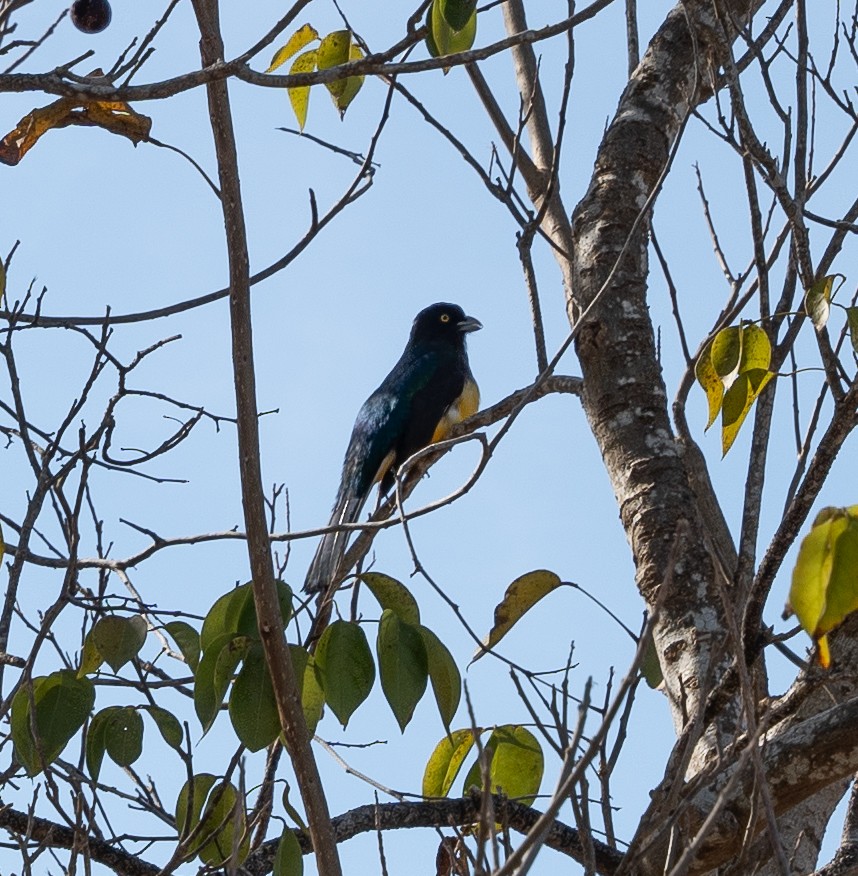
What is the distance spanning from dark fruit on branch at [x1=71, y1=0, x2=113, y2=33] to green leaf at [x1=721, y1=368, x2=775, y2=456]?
1.68 meters

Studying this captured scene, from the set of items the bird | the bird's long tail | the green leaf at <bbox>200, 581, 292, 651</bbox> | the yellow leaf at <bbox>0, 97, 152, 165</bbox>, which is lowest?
the green leaf at <bbox>200, 581, 292, 651</bbox>

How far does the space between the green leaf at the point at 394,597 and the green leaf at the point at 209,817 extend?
1.43ft

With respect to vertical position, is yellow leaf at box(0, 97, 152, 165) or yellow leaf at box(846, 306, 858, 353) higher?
yellow leaf at box(0, 97, 152, 165)

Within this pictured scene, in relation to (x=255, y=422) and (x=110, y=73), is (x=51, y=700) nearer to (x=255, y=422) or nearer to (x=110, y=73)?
(x=255, y=422)

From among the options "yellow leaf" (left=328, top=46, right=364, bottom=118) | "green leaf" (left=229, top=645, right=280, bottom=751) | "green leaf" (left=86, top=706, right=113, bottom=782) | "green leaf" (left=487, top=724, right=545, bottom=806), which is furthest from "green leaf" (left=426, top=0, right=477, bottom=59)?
"green leaf" (left=86, top=706, right=113, bottom=782)

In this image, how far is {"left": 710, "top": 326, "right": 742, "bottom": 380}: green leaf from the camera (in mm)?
2268

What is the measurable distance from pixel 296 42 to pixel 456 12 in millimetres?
816

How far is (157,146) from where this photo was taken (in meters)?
2.88

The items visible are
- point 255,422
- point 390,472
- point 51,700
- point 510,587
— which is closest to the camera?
point 255,422

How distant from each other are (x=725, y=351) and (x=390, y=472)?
5420mm

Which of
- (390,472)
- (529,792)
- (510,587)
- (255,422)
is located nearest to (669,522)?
(510,587)

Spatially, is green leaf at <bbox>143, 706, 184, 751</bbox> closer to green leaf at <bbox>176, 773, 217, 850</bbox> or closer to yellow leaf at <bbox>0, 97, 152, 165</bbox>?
green leaf at <bbox>176, 773, 217, 850</bbox>

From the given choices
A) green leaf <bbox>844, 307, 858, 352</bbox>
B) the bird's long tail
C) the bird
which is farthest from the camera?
the bird

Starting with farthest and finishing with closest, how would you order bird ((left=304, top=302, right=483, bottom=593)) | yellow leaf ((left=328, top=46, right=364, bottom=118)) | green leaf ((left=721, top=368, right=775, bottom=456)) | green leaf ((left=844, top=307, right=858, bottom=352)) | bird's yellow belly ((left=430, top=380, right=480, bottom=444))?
bird's yellow belly ((left=430, top=380, right=480, bottom=444)) → bird ((left=304, top=302, right=483, bottom=593)) → yellow leaf ((left=328, top=46, right=364, bottom=118)) → green leaf ((left=721, top=368, right=775, bottom=456)) → green leaf ((left=844, top=307, right=858, bottom=352))
